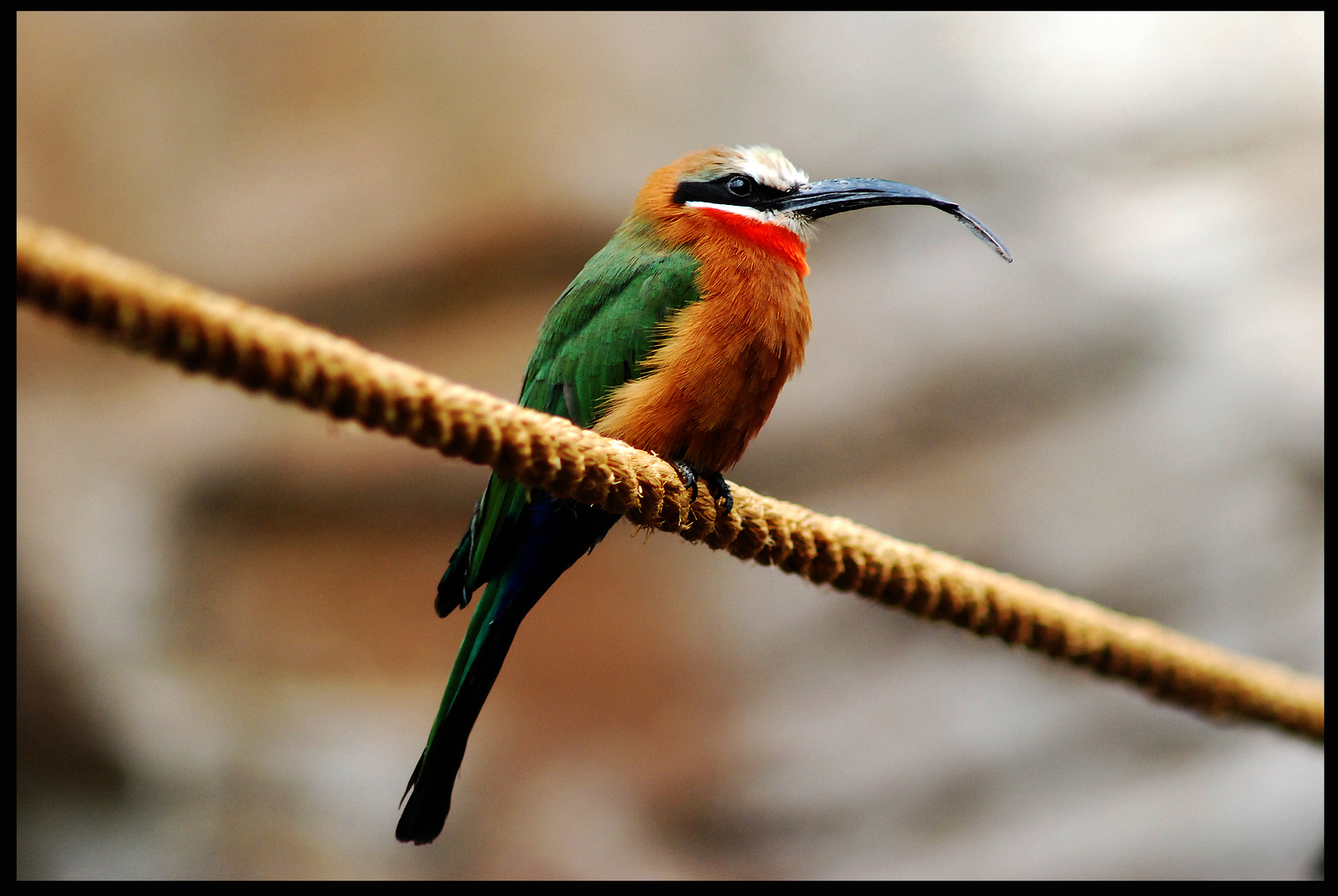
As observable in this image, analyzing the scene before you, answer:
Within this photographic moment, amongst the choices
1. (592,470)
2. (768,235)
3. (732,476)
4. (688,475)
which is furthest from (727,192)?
(732,476)

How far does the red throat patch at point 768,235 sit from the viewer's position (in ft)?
5.57

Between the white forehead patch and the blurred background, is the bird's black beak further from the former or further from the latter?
the blurred background

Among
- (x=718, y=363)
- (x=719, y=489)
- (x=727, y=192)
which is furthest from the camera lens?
(x=727, y=192)

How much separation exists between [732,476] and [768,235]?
1.85 meters

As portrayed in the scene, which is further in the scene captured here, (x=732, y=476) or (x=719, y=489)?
(x=732, y=476)

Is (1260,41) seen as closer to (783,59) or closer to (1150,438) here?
(1150,438)

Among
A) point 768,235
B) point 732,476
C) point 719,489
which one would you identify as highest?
point 732,476

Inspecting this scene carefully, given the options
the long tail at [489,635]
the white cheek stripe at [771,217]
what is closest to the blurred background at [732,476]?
the white cheek stripe at [771,217]

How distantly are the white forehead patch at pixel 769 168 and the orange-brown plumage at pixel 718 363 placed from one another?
0.75ft

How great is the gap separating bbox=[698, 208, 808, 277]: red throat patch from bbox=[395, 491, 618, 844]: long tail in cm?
58

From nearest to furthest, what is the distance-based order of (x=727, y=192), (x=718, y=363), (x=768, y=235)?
(x=718, y=363) → (x=768, y=235) → (x=727, y=192)

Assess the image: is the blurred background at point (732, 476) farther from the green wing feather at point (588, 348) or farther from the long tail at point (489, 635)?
the long tail at point (489, 635)

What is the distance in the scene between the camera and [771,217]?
1779 mm

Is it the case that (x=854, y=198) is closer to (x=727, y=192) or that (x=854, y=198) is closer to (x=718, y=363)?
(x=727, y=192)
